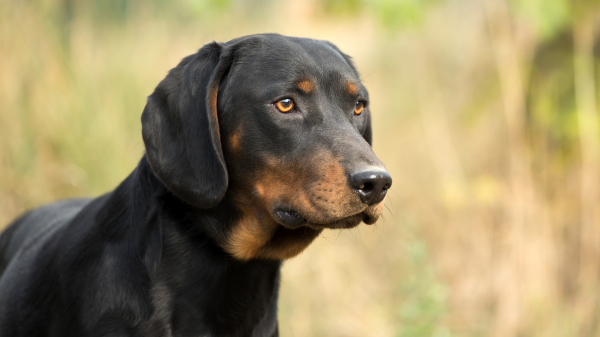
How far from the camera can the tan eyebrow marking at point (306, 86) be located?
8.03 ft

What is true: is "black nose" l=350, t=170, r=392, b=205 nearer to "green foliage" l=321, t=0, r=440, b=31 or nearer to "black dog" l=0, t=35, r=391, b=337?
"black dog" l=0, t=35, r=391, b=337

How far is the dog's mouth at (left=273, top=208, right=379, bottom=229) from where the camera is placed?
7.54 feet

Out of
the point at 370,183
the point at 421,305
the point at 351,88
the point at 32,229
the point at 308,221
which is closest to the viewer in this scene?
the point at 370,183

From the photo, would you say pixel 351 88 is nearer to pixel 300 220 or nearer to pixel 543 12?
pixel 300 220

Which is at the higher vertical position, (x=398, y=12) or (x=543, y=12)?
(x=398, y=12)

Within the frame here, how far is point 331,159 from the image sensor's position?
2242 mm

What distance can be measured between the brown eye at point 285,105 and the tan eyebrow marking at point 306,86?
0.07 meters

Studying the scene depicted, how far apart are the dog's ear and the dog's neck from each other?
132 mm

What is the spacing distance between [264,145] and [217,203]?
0.97 feet

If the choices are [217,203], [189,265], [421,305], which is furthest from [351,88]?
[421,305]

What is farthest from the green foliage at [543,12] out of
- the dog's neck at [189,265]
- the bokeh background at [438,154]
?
the dog's neck at [189,265]

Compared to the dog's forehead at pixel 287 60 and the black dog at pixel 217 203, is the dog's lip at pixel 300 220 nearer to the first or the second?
the black dog at pixel 217 203

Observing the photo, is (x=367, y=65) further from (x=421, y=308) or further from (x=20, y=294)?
(x=20, y=294)

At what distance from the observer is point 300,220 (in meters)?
2.30
